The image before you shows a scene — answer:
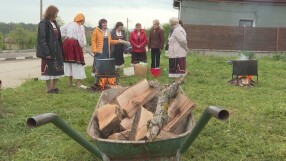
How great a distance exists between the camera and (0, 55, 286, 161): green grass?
4.83m

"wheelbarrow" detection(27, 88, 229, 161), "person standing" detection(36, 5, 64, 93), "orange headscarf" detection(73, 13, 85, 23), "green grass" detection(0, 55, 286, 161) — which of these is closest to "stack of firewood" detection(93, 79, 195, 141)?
"wheelbarrow" detection(27, 88, 229, 161)

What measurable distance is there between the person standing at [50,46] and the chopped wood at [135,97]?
406cm

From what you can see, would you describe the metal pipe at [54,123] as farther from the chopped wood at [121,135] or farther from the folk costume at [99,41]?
the folk costume at [99,41]

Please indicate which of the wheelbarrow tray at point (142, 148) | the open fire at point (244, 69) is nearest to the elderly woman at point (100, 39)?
the open fire at point (244, 69)

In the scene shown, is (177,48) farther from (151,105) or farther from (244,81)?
(151,105)

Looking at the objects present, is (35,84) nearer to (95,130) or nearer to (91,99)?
(91,99)

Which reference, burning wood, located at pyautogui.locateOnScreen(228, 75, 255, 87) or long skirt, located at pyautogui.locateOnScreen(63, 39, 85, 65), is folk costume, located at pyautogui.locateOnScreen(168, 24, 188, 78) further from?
long skirt, located at pyautogui.locateOnScreen(63, 39, 85, 65)

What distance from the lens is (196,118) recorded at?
6.39 m

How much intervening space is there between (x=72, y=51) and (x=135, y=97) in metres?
5.18

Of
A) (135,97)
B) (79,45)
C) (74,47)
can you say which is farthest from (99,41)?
(135,97)

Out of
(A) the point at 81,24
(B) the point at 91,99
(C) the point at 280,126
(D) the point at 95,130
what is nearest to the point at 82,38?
(A) the point at 81,24

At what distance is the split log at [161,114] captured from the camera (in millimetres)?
3117

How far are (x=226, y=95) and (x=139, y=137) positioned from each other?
5.73 metres

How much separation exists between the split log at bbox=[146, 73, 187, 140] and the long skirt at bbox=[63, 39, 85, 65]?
5.40 m
